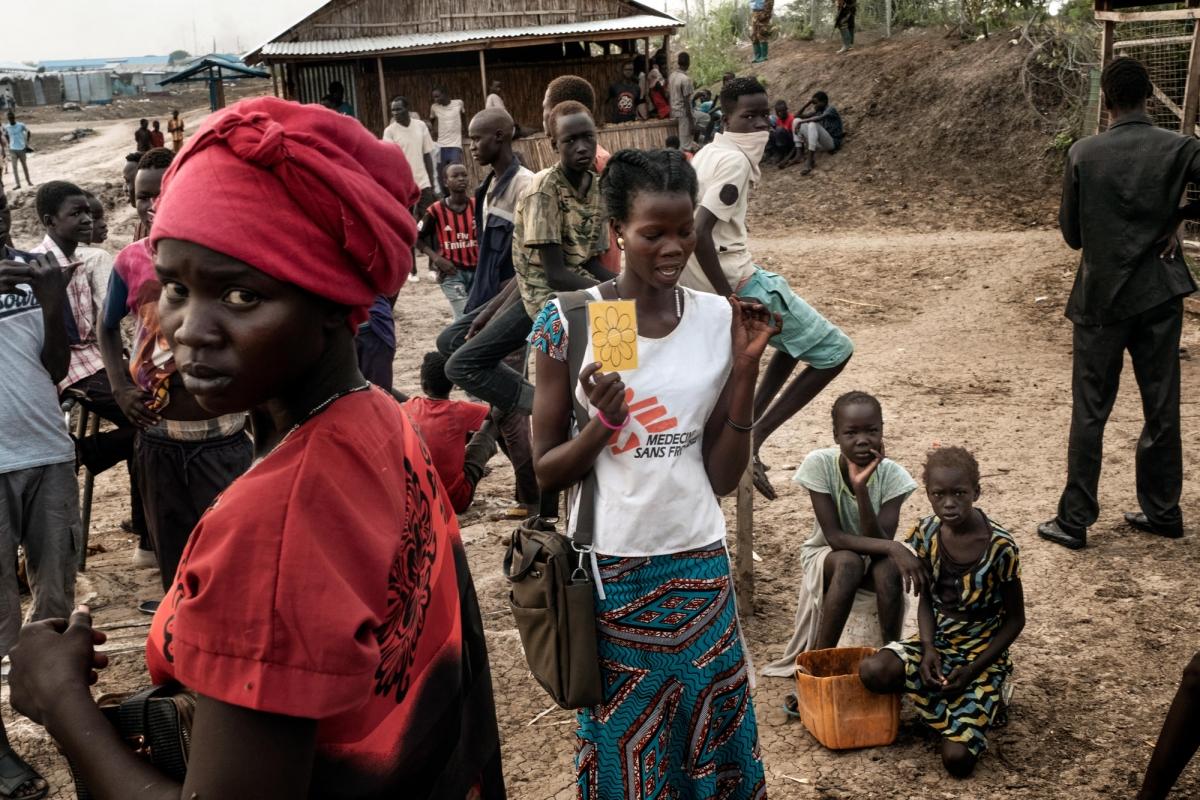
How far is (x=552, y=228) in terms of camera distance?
466 cm

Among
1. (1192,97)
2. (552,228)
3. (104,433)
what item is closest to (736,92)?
(552,228)

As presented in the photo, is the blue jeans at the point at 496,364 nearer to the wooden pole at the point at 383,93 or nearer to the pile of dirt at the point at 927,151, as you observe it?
the pile of dirt at the point at 927,151

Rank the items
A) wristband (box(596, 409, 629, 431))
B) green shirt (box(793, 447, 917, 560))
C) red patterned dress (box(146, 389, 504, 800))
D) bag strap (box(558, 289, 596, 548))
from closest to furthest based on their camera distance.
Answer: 1. red patterned dress (box(146, 389, 504, 800))
2. wristband (box(596, 409, 629, 431))
3. bag strap (box(558, 289, 596, 548))
4. green shirt (box(793, 447, 917, 560))

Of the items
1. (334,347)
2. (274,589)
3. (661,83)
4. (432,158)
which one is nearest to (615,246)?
(334,347)

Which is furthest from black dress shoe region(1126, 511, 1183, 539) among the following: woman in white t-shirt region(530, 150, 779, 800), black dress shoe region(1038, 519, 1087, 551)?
woman in white t-shirt region(530, 150, 779, 800)

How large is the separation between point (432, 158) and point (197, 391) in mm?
16105

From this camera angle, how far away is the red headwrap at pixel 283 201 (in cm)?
129

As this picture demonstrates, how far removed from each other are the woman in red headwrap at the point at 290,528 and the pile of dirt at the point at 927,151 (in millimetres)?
13513

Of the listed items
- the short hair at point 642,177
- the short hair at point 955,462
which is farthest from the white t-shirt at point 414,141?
the short hair at point 642,177

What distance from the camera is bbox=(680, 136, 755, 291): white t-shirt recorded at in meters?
4.63

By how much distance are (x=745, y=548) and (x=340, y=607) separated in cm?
358

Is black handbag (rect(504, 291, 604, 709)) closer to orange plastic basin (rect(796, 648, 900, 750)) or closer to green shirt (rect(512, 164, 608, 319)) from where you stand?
orange plastic basin (rect(796, 648, 900, 750))

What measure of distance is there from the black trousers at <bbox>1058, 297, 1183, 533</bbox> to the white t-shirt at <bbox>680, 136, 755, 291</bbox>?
190 centimetres

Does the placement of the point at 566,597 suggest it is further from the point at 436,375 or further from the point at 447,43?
the point at 447,43
